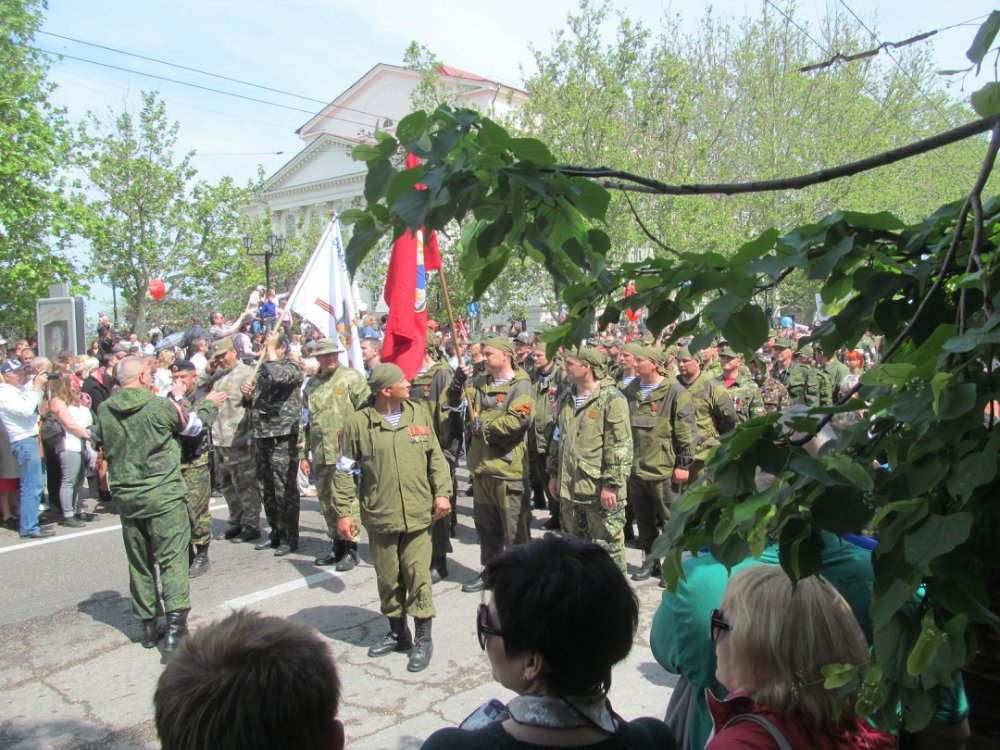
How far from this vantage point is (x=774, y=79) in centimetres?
2427

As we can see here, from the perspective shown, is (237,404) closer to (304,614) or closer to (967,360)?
(304,614)

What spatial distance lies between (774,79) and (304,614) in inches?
915

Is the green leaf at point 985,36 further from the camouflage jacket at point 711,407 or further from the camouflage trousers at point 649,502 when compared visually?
the camouflage jacket at point 711,407

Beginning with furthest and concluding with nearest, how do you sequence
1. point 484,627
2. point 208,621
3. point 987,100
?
1. point 208,621
2. point 484,627
3. point 987,100

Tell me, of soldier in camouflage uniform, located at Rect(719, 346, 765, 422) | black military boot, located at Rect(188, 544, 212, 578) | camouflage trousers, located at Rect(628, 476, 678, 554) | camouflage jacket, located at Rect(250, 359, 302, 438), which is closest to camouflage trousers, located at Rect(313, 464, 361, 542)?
camouflage jacket, located at Rect(250, 359, 302, 438)

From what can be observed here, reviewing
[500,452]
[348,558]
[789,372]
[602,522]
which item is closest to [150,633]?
[348,558]

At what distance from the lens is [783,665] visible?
6.14ft

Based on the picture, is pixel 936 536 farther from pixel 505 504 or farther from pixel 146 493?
pixel 505 504

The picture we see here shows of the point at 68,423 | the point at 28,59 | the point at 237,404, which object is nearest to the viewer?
the point at 237,404

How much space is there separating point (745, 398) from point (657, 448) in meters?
2.17

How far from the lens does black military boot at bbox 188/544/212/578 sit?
7.34m

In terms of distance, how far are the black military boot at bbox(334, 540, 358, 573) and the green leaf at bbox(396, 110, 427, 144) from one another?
617cm

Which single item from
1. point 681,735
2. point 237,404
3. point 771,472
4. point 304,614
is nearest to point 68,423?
point 237,404

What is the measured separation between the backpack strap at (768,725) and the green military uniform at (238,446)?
23.9 ft
